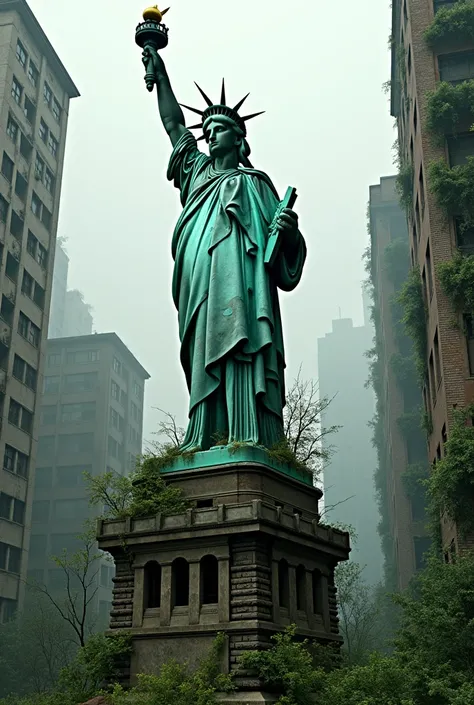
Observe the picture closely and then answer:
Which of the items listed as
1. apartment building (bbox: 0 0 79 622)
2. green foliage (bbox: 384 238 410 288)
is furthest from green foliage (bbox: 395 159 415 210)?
apartment building (bbox: 0 0 79 622)

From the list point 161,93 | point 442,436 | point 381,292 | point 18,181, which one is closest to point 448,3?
point 161,93

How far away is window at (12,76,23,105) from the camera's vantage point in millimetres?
51062

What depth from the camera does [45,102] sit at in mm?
55719

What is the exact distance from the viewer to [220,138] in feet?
73.7

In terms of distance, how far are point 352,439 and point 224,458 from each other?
245 feet

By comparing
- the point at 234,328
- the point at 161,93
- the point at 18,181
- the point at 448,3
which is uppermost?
the point at 18,181

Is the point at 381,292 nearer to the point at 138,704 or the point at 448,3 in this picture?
the point at 448,3

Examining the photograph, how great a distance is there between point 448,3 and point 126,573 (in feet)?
83.9

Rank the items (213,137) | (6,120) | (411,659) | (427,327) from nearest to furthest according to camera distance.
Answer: (411,659)
(213,137)
(427,327)
(6,120)

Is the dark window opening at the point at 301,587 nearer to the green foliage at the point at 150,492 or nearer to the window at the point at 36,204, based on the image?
the green foliage at the point at 150,492

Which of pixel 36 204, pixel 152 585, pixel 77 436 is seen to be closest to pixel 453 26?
pixel 152 585

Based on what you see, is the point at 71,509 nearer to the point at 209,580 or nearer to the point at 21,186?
the point at 21,186

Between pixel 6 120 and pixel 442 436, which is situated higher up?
pixel 6 120

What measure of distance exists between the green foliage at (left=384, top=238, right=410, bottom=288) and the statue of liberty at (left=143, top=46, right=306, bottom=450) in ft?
104
